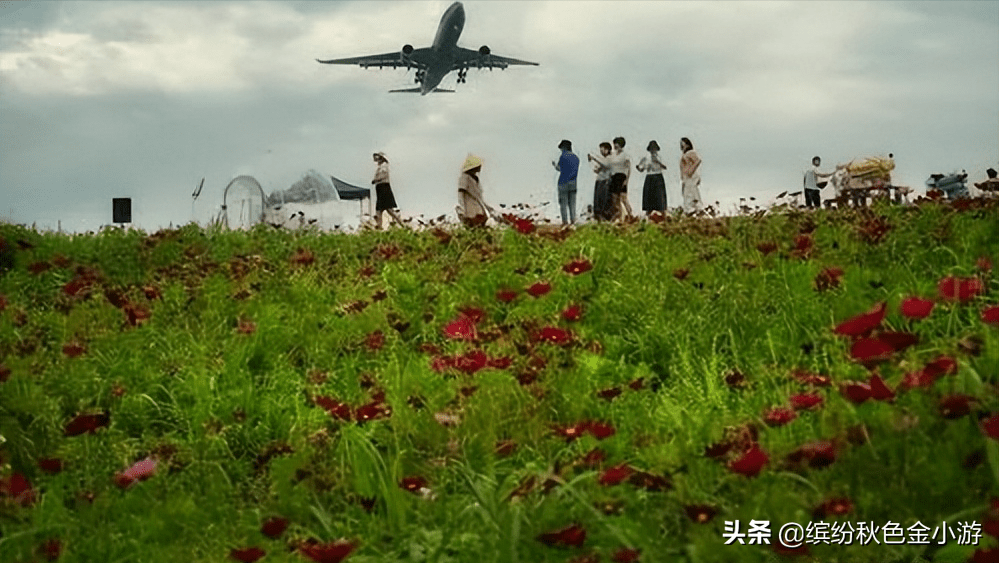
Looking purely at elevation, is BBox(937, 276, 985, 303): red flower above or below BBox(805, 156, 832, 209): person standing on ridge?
below

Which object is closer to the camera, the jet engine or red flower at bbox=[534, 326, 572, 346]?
red flower at bbox=[534, 326, 572, 346]

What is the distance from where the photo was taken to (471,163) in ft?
43.7

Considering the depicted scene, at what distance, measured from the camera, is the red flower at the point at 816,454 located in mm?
2969

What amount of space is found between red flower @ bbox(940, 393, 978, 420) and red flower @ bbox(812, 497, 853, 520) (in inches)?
14.8

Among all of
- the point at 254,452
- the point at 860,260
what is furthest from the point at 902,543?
the point at 860,260

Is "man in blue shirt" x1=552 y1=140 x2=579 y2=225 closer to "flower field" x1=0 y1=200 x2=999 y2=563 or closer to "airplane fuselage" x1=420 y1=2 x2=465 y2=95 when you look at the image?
"flower field" x1=0 y1=200 x2=999 y2=563

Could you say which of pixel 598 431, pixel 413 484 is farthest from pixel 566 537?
pixel 413 484

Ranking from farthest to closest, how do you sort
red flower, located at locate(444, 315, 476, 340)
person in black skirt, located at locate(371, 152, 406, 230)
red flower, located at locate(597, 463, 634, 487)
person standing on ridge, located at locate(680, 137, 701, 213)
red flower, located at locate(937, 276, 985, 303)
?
person in black skirt, located at locate(371, 152, 406, 230) < person standing on ridge, located at locate(680, 137, 701, 213) < red flower, located at locate(444, 315, 476, 340) < red flower, located at locate(937, 276, 985, 303) < red flower, located at locate(597, 463, 634, 487)

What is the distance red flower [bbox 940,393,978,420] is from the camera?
3.02m

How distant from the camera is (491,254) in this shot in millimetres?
8500

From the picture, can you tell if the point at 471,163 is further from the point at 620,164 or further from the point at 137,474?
the point at 137,474

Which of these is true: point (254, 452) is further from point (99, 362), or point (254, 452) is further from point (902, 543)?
point (902, 543)

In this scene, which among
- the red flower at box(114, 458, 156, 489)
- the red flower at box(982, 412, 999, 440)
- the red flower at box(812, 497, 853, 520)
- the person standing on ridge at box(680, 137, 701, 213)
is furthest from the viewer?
the person standing on ridge at box(680, 137, 701, 213)

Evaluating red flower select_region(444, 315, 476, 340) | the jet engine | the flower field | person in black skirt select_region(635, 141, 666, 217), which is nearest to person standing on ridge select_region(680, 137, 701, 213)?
person in black skirt select_region(635, 141, 666, 217)
